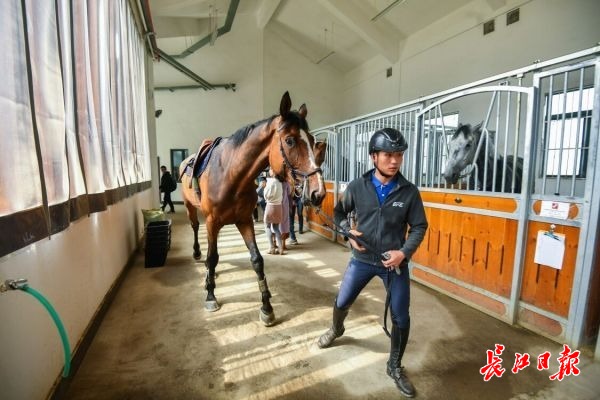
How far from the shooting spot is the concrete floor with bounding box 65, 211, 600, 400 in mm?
1691

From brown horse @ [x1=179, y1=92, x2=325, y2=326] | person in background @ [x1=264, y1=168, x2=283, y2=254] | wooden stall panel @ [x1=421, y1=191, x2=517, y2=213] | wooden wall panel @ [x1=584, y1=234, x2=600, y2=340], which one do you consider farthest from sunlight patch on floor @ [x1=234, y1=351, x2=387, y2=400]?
person in background @ [x1=264, y1=168, x2=283, y2=254]

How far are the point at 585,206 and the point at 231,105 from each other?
1090cm

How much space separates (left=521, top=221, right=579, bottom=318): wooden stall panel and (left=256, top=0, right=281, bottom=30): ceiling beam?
9.67m

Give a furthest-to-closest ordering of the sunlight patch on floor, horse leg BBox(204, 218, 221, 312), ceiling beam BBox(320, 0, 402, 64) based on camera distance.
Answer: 1. ceiling beam BBox(320, 0, 402, 64)
2. horse leg BBox(204, 218, 221, 312)
3. the sunlight patch on floor

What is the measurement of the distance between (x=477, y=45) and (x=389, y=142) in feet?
23.2

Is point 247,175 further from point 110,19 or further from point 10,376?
point 110,19

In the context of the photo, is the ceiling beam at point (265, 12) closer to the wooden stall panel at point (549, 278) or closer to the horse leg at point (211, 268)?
the horse leg at point (211, 268)

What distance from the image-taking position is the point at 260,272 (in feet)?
8.46

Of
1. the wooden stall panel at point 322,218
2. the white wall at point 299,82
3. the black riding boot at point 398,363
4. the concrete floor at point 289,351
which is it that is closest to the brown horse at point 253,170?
the concrete floor at point 289,351

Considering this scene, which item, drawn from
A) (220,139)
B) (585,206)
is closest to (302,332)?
(220,139)

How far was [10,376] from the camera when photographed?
1210 mm

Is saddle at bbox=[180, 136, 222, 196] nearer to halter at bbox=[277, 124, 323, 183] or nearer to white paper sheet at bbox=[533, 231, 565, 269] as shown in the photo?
halter at bbox=[277, 124, 323, 183]

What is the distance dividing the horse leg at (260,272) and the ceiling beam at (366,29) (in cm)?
756

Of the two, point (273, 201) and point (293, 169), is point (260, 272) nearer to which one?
point (293, 169)
